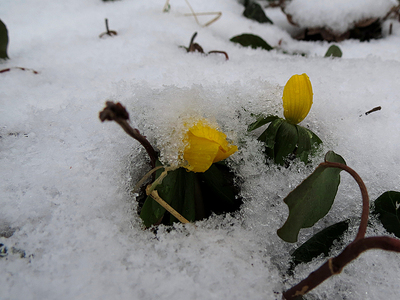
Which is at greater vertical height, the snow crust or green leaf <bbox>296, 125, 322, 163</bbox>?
the snow crust

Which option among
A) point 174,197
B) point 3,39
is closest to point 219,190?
point 174,197

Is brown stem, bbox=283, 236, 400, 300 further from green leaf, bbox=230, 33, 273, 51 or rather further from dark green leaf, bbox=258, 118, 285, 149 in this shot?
green leaf, bbox=230, 33, 273, 51

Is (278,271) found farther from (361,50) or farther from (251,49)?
(361,50)

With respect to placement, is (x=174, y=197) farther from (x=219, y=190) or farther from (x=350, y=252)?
(x=350, y=252)

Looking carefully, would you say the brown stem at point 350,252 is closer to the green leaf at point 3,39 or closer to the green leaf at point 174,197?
the green leaf at point 174,197

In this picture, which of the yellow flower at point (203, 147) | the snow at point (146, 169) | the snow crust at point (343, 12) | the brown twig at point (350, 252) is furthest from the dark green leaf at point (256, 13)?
the brown twig at point (350, 252)

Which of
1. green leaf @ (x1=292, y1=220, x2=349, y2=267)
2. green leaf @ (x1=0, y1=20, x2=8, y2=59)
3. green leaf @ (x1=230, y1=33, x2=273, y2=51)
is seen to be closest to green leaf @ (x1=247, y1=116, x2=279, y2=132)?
green leaf @ (x1=292, y1=220, x2=349, y2=267)

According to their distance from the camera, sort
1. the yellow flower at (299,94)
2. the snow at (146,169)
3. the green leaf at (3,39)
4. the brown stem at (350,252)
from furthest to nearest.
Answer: the green leaf at (3,39) < the yellow flower at (299,94) < the snow at (146,169) < the brown stem at (350,252)
